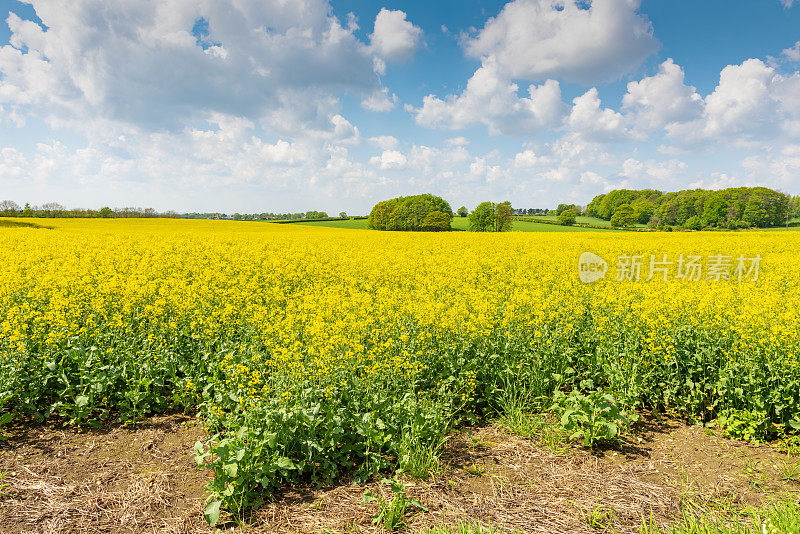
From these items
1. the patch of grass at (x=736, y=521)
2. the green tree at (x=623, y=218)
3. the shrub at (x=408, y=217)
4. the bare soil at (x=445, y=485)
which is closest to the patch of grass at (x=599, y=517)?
the bare soil at (x=445, y=485)

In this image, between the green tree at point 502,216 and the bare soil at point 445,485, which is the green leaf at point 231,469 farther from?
the green tree at point 502,216

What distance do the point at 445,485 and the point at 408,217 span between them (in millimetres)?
80746

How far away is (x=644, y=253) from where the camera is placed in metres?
20.4

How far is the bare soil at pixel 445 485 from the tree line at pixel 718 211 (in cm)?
8862

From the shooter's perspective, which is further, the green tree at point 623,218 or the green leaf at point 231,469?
the green tree at point 623,218

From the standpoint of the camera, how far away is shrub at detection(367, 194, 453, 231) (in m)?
79.1

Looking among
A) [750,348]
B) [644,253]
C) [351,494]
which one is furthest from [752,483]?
[644,253]

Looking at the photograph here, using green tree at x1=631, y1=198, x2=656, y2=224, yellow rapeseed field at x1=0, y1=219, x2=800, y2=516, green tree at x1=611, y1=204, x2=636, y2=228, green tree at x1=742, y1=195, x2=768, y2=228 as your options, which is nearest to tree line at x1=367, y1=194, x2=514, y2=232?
green tree at x1=611, y1=204, x2=636, y2=228

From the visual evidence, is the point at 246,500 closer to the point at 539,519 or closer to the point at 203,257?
the point at 539,519

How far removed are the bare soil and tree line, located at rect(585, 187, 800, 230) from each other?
3489 inches

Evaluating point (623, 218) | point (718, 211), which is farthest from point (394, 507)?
point (718, 211)

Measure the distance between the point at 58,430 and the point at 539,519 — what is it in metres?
5.85

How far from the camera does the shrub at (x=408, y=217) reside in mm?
79062

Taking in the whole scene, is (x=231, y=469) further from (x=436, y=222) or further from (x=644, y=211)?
(x=644, y=211)
